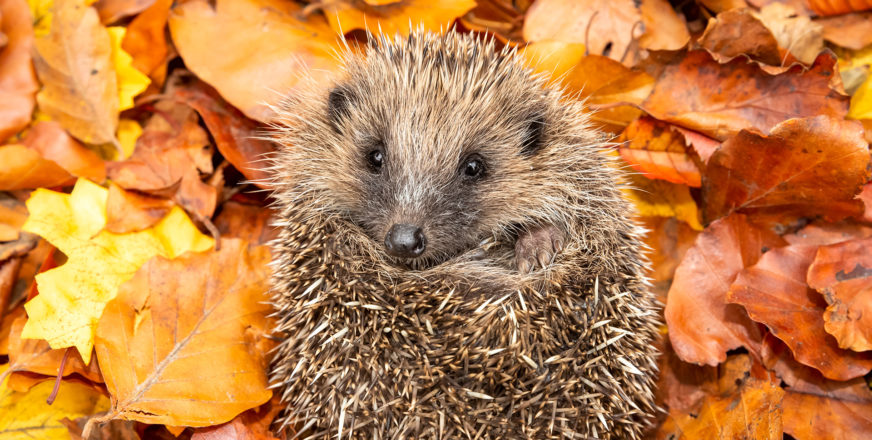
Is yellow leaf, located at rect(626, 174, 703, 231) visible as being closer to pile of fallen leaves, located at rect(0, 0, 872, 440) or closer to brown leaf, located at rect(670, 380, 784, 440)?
pile of fallen leaves, located at rect(0, 0, 872, 440)

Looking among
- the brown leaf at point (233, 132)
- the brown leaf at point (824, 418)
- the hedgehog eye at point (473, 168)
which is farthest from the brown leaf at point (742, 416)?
the brown leaf at point (233, 132)

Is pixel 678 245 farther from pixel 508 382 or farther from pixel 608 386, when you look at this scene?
pixel 508 382

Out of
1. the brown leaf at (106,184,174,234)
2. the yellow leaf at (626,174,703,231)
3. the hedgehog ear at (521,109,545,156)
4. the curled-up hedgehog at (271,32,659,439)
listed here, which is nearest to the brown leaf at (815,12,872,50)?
the yellow leaf at (626,174,703,231)

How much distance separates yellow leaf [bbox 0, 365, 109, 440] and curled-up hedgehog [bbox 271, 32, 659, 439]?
0.72 meters

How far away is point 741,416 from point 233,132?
2279 millimetres

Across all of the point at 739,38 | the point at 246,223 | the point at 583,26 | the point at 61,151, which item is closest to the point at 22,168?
the point at 61,151

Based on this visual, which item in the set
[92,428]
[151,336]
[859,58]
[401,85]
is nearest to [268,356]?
[151,336]

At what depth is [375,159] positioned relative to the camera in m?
2.67

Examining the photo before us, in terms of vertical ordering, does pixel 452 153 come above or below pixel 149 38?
above

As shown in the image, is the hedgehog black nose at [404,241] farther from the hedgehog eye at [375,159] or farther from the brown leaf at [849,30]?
the brown leaf at [849,30]

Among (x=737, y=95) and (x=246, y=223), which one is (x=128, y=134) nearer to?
(x=246, y=223)

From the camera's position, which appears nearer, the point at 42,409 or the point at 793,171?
the point at 42,409

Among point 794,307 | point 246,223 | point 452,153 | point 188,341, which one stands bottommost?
point 246,223

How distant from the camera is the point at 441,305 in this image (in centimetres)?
226
